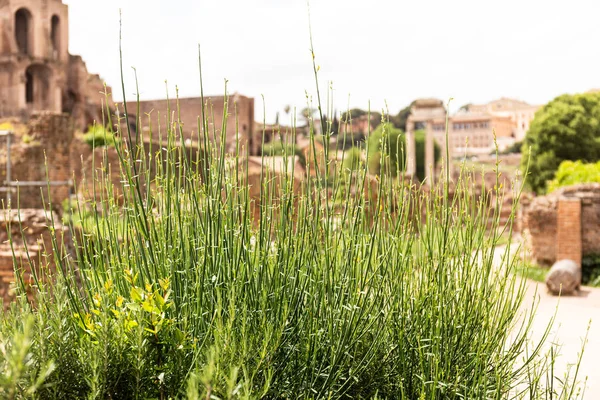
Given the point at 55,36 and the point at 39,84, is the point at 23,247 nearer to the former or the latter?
the point at 39,84

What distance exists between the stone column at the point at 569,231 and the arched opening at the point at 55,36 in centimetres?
2735

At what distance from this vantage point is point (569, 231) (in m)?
10.0

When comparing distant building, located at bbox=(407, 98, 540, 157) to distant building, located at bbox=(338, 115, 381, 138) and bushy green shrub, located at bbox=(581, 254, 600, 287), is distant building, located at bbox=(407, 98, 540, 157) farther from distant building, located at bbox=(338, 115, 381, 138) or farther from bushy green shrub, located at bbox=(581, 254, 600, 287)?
bushy green shrub, located at bbox=(581, 254, 600, 287)

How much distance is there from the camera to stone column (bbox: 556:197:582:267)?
9.98 metres

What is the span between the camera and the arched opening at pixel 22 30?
3225 cm

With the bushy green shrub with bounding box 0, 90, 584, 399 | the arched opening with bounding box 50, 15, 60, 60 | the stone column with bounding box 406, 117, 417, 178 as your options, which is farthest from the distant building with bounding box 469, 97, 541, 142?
the bushy green shrub with bounding box 0, 90, 584, 399

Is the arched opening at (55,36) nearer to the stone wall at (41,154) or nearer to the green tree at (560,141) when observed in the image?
the green tree at (560,141)

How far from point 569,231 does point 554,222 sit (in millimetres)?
433

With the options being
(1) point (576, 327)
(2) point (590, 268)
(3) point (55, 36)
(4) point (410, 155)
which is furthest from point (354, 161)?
(3) point (55, 36)

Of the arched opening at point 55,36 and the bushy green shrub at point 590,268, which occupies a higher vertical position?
the arched opening at point 55,36

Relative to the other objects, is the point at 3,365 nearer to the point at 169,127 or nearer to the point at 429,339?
the point at 169,127

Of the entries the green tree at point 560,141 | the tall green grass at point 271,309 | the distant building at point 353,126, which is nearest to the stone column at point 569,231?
the distant building at point 353,126

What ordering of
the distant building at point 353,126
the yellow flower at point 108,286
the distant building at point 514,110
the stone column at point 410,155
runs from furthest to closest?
the distant building at point 514,110 → the stone column at point 410,155 → the distant building at point 353,126 → the yellow flower at point 108,286

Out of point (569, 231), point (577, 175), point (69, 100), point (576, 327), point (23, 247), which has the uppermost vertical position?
point (69, 100)
